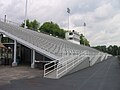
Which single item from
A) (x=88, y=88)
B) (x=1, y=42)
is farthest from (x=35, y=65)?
(x=88, y=88)

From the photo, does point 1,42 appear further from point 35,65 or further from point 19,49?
point 35,65

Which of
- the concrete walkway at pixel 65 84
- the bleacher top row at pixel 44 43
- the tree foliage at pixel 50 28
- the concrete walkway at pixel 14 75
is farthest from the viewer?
the tree foliage at pixel 50 28

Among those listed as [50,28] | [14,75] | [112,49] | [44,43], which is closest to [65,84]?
[14,75]

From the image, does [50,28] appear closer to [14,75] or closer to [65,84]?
[14,75]

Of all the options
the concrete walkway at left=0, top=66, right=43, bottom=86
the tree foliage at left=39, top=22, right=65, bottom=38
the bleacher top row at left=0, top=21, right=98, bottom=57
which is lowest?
the concrete walkway at left=0, top=66, right=43, bottom=86

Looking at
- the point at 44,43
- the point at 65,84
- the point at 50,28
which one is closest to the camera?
the point at 65,84

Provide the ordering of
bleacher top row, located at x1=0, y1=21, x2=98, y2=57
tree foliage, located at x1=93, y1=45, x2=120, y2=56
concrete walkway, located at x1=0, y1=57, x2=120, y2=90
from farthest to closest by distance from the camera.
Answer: tree foliage, located at x1=93, y1=45, x2=120, y2=56
bleacher top row, located at x1=0, y1=21, x2=98, y2=57
concrete walkway, located at x1=0, y1=57, x2=120, y2=90

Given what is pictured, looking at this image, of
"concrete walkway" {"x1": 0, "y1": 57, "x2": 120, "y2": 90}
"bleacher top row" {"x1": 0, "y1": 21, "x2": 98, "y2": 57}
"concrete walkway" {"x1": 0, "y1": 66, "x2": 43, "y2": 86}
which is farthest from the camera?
"bleacher top row" {"x1": 0, "y1": 21, "x2": 98, "y2": 57}

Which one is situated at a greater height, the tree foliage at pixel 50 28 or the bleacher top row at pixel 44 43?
the tree foliage at pixel 50 28

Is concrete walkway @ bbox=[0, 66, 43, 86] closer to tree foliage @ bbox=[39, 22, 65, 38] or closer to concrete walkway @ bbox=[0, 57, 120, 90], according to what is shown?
concrete walkway @ bbox=[0, 57, 120, 90]

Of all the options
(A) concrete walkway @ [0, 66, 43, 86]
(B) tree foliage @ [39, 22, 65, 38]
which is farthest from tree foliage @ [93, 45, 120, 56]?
(A) concrete walkway @ [0, 66, 43, 86]

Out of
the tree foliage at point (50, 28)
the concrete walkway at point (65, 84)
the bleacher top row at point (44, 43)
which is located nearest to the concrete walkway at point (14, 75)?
the concrete walkway at point (65, 84)

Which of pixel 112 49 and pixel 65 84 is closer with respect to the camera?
pixel 65 84

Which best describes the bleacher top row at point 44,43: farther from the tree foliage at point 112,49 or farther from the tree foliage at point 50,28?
the tree foliage at point 112,49
